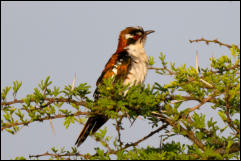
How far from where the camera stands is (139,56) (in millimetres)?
7332

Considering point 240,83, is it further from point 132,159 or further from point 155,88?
point 132,159

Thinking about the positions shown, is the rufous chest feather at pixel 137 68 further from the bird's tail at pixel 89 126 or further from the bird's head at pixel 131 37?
the bird's tail at pixel 89 126

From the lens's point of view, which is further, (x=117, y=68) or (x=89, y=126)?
(x=117, y=68)

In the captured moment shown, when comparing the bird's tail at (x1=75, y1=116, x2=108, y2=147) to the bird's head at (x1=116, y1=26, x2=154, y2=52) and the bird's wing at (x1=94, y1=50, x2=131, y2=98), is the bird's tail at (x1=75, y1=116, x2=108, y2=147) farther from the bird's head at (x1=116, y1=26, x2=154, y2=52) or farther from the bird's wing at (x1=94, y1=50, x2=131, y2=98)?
the bird's head at (x1=116, y1=26, x2=154, y2=52)

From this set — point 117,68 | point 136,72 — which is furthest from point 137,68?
point 117,68

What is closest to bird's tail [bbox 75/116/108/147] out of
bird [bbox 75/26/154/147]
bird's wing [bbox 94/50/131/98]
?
bird [bbox 75/26/154/147]

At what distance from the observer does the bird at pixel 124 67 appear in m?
6.00

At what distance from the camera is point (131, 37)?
808 cm

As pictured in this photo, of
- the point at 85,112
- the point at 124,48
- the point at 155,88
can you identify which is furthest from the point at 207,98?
the point at 124,48

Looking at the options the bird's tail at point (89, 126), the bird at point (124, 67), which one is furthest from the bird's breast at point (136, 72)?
the bird's tail at point (89, 126)

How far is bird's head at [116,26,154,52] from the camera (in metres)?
8.00

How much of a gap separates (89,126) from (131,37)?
2.78 meters

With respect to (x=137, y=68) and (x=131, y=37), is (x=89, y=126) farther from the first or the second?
(x=131, y=37)

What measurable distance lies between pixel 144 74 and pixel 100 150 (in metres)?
3.04
